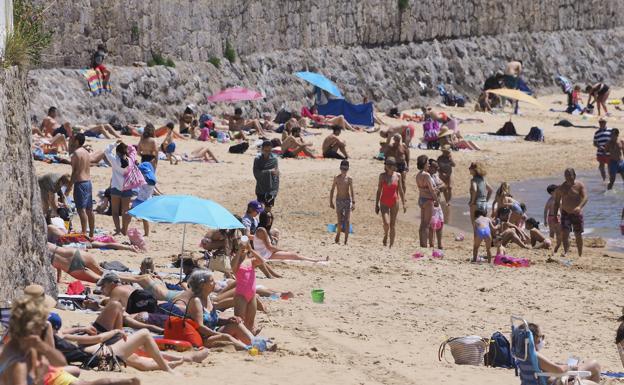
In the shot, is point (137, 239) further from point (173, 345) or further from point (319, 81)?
point (319, 81)

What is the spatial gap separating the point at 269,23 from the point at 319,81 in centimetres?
248

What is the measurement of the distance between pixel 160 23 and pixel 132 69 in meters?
1.44

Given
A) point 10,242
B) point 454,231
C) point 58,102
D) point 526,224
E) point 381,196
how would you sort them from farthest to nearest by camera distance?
point 58,102, point 454,231, point 526,224, point 381,196, point 10,242

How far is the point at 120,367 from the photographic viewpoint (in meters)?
9.88

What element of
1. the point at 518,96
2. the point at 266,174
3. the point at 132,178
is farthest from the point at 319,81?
the point at 132,178

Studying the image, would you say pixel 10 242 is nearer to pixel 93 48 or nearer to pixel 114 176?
pixel 114 176

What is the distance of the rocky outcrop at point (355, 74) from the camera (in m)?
25.7

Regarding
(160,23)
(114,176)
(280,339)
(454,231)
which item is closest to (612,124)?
(160,23)

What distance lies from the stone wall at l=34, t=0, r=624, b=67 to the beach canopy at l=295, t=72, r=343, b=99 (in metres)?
1.50

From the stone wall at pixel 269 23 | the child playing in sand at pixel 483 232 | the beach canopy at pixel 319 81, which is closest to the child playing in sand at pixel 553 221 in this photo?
the child playing in sand at pixel 483 232

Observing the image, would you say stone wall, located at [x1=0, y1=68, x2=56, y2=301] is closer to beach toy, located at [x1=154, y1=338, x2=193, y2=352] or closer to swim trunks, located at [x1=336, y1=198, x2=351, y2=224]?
beach toy, located at [x1=154, y1=338, x2=193, y2=352]

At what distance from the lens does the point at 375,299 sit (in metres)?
14.0

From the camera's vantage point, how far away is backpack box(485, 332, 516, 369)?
37.6 feet

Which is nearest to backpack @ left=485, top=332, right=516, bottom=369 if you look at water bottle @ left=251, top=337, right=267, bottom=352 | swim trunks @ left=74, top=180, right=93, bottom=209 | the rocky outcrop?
water bottle @ left=251, top=337, right=267, bottom=352
